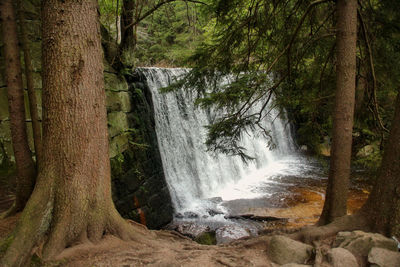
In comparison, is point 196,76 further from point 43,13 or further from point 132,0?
point 43,13

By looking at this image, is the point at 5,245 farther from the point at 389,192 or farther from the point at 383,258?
the point at 389,192

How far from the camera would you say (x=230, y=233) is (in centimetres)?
647

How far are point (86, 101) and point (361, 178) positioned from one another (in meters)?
10.7

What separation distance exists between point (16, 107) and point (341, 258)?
3.95m

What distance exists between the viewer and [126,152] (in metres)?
6.18

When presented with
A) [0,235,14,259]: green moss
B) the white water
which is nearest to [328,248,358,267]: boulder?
[0,235,14,259]: green moss

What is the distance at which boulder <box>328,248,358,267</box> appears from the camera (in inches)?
89.0

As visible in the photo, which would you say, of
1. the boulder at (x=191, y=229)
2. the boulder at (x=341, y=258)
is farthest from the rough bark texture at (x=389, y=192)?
the boulder at (x=191, y=229)

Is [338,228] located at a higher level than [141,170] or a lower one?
lower

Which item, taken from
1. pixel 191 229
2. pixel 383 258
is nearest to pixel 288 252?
pixel 383 258

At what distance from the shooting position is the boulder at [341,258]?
2262 mm

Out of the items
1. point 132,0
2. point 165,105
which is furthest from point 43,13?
point 165,105

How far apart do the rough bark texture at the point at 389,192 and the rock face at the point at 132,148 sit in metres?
4.77

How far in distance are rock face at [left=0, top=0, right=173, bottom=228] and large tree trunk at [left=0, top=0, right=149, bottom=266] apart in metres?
2.35
